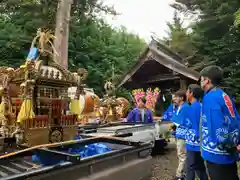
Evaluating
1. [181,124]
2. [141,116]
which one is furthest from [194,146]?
[141,116]

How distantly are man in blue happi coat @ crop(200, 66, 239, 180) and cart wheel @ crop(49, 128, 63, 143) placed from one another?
79.6 inches

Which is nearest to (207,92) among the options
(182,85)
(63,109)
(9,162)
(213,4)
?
(63,109)

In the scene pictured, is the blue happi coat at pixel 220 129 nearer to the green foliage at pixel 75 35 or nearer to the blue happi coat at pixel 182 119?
the blue happi coat at pixel 182 119

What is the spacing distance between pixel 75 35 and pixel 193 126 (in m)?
14.4

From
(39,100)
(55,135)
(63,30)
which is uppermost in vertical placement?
(63,30)

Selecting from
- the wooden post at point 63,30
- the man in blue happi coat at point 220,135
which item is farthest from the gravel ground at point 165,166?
the wooden post at point 63,30

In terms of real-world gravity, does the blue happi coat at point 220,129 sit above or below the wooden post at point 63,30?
below

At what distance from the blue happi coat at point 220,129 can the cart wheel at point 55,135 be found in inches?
80.6

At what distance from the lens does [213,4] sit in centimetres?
1256

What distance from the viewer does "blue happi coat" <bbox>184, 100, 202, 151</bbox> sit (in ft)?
14.1

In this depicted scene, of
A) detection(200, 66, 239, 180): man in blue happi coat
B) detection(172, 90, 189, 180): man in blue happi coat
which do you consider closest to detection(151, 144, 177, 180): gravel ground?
detection(172, 90, 189, 180): man in blue happi coat

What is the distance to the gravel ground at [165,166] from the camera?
5.73 m

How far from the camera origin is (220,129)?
285 centimetres

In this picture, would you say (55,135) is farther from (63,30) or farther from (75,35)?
(75,35)
